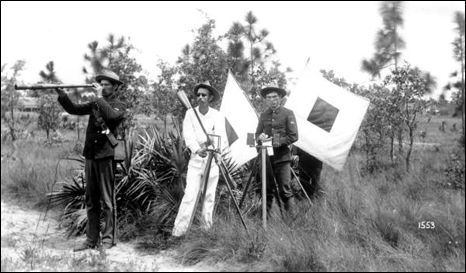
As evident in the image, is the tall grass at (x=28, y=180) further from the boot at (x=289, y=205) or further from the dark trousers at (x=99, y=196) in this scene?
the boot at (x=289, y=205)

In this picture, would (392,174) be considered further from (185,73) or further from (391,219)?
(185,73)

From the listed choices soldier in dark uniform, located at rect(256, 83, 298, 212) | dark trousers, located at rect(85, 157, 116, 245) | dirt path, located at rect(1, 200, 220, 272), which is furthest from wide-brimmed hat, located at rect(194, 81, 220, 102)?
dirt path, located at rect(1, 200, 220, 272)

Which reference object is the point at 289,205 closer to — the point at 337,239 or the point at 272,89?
the point at 337,239

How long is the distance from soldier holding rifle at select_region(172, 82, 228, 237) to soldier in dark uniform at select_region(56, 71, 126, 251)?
750 millimetres

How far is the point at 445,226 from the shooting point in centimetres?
407

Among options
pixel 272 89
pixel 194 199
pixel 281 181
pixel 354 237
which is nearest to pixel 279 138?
pixel 281 181

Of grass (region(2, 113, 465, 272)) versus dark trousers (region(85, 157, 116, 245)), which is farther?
dark trousers (region(85, 157, 116, 245))

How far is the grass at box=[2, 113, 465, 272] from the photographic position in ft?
12.7

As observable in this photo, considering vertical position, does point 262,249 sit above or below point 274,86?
below

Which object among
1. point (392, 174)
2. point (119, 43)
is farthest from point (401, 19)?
point (119, 43)

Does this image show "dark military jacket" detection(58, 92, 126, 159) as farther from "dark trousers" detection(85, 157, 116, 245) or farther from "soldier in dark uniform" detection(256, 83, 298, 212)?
"soldier in dark uniform" detection(256, 83, 298, 212)

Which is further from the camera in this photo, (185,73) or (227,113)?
(185,73)

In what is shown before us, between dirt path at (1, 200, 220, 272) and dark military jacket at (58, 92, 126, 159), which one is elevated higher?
dark military jacket at (58, 92, 126, 159)

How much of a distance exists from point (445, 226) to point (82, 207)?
14.1ft
